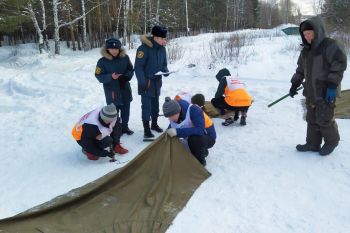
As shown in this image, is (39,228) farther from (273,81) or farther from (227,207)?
(273,81)

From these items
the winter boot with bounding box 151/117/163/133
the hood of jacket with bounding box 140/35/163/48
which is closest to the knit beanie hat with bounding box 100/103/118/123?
the hood of jacket with bounding box 140/35/163/48

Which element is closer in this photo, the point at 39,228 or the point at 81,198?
the point at 39,228

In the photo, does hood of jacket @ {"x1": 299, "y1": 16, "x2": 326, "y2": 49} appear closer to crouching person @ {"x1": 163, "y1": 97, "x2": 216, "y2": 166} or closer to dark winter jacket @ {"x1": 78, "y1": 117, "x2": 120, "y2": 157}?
crouching person @ {"x1": 163, "y1": 97, "x2": 216, "y2": 166}

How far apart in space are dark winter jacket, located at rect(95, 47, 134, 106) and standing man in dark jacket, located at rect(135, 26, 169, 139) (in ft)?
0.59

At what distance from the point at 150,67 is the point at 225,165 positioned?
167cm

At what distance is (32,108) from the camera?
667cm

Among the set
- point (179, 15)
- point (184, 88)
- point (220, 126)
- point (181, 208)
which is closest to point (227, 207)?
point (181, 208)

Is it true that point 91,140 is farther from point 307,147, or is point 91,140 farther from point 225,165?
point 307,147

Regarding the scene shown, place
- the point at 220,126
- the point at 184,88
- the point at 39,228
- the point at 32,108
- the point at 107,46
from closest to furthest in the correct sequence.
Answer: the point at 39,228
the point at 107,46
the point at 220,126
the point at 32,108
the point at 184,88

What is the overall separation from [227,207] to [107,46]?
258 cm

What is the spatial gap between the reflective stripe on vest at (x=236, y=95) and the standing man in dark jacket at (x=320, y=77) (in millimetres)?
1183

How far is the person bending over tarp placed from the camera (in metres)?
5.26

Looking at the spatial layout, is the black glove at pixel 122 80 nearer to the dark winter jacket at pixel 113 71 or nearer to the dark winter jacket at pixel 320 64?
the dark winter jacket at pixel 113 71

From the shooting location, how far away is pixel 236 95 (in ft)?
17.3
